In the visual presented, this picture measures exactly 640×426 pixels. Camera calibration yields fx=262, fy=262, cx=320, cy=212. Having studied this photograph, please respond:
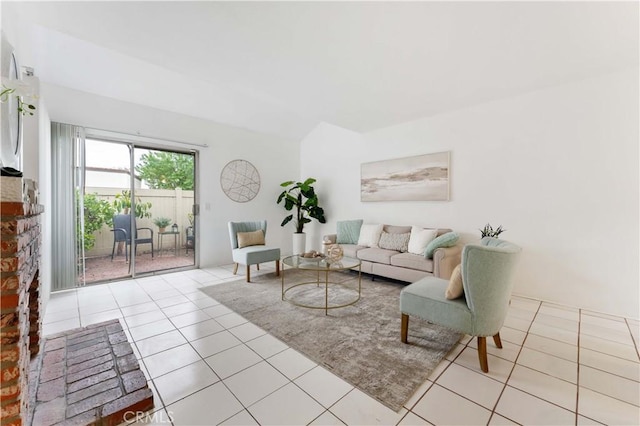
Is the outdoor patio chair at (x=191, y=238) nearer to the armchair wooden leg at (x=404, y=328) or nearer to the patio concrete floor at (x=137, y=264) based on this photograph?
the patio concrete floor at (x=137, y=264)

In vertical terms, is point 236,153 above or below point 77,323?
above

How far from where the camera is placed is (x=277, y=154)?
19.4 ft

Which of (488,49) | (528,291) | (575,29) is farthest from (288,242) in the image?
(575,29)

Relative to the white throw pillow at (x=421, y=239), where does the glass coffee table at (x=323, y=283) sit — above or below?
below

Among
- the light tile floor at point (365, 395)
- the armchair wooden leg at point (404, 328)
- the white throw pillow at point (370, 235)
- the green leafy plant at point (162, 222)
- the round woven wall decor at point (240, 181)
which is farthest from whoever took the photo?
the round woven wall decor at point (240, 181)

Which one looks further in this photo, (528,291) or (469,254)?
(528,291)

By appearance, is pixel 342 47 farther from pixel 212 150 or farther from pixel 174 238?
pixel 174 238

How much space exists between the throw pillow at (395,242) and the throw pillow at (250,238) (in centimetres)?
203

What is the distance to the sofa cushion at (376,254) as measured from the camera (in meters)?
3.85

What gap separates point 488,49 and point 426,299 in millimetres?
2340

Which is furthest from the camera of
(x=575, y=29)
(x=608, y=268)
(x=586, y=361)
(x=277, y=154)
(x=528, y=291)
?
(x=277, y=154)

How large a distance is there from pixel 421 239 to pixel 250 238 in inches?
106

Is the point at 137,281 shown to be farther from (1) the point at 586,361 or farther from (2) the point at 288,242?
(1) the point at 586,361

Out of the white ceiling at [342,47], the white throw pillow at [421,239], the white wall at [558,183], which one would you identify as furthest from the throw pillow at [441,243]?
the white ceiling at [342,47]
